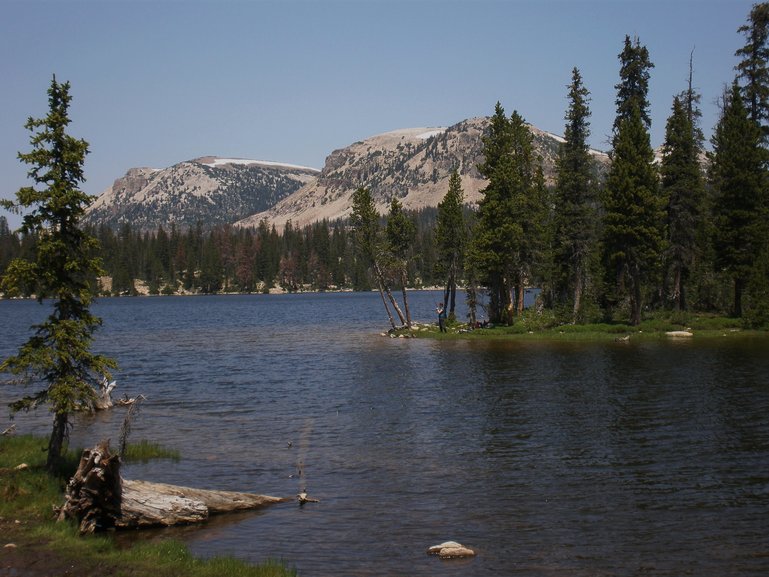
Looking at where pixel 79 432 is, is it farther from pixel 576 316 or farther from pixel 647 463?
pixel 576 316

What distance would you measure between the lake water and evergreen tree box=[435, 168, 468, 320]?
22061mm

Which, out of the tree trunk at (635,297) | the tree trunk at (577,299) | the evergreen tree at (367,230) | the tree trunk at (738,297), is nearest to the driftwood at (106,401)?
the evergreen tree at (367,230)

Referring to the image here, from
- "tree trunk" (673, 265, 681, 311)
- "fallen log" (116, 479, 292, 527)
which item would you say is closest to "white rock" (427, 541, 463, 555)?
"fallen log" (116, 479, 292, 527)

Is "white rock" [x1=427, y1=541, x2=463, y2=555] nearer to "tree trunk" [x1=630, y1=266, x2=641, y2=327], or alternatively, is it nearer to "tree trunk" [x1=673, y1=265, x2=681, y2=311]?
"tree trunk" [x1=630, y1=266, x2=641, y2=327]

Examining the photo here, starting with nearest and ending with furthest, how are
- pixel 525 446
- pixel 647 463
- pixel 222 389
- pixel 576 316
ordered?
pixel 647 463
pixel 525 446
pixel 222 389
pixel 576 316

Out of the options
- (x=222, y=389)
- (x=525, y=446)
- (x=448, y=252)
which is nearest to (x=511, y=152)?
(x=448, y=252)

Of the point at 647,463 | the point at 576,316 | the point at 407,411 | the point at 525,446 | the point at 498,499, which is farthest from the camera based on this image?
the point at 576,316

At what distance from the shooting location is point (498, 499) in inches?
786

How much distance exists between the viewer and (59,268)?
2066 cm

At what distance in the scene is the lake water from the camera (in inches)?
640

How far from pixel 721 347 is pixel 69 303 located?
154ft

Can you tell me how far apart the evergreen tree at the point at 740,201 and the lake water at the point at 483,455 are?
1377cm

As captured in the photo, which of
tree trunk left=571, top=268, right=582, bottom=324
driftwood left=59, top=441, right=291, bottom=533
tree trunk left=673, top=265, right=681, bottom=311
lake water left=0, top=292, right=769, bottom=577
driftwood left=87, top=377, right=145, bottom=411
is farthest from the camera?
tree trunk left=673, top=265, right=681, bottom=311

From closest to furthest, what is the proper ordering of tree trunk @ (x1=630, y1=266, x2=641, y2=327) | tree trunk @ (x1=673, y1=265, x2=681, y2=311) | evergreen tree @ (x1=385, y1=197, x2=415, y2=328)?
tree trunk @ (x1=630, y1=266, x2=641, y2=327) → tree trunk @ (x1=673, y1=265, x2=681, y2=311) → evergreen tree @ (x1=385, y1=197, x2=415, y2=328)
